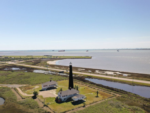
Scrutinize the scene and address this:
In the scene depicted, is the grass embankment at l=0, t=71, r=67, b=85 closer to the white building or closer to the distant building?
the distant building

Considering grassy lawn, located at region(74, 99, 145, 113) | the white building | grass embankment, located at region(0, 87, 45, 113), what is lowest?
grass embankment, located at region(0, 87, 45, 113)

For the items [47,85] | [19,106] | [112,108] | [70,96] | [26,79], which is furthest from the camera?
[26,79]

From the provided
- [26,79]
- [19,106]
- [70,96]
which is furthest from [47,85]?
[26,79]

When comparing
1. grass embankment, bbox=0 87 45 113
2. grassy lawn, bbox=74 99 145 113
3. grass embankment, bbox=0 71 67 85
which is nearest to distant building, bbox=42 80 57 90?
grass embankment, bbox=0 87 45 113

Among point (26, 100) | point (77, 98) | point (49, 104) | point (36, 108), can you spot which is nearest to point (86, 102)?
point (77, 98)

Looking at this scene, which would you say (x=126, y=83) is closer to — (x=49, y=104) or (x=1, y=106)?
(x=49, y=104)

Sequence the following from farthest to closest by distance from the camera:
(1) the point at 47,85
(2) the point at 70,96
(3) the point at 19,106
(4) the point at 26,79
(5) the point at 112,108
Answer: (4) the point at 26,79
(1) the point at 47,85
(2) the point at 70,96
(3) the point at 19,106
(5) the point at 112,108

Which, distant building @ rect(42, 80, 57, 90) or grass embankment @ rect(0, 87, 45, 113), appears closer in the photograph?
grass embankment @ rect(0, 87, 45, 113)

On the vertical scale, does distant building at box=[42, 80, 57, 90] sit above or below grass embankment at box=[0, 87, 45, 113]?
above

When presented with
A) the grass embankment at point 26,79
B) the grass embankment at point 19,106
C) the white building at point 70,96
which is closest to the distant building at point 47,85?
the grass embankment at point 19,106

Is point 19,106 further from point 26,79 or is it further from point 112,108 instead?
point 26,79

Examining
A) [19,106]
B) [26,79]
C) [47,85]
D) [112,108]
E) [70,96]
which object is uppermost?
[47,85]
